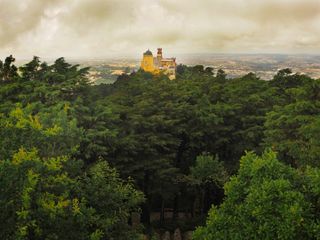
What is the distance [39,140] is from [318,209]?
12411mm

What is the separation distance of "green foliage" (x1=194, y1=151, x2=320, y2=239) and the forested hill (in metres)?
0.05

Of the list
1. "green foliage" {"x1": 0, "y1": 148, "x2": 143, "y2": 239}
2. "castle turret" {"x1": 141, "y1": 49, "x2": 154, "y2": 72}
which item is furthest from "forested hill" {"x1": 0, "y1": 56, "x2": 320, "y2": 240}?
"castle turret" {"x1": 141, "y1": 49, "x2": 154, "y2": 72}

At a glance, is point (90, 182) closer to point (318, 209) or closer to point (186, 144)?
point (318, 209)

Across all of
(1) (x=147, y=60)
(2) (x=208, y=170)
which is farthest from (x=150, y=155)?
(1) (x=147, y=60)

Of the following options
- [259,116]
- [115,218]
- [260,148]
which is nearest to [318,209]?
[115,218]

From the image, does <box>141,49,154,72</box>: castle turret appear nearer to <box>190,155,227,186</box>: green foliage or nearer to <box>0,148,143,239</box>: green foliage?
<box>190,155,227,186</box>: green foliage

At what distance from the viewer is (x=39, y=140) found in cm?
1866

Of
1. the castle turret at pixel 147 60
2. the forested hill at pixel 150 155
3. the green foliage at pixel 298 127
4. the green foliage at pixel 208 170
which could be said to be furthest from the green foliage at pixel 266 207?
the castle turret at pixel 147 60

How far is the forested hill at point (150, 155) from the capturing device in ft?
52.4

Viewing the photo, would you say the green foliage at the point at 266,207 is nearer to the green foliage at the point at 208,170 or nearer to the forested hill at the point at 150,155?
the forested hill at the point at 150,155

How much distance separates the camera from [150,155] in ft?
109

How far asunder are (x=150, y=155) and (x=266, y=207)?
1810 cm

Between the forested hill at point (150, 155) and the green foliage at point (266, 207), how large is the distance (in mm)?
50

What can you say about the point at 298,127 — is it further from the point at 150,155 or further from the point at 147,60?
the point at 147,60
